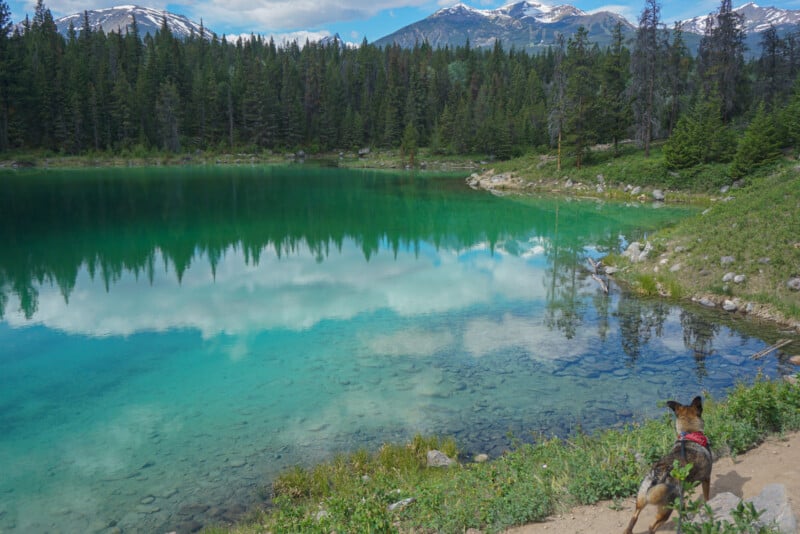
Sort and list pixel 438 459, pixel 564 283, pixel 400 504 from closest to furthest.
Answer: pixel 400 504, pixel 438 459, pixel 564 283

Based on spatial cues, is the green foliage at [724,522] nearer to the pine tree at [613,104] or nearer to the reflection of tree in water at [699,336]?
the reflection of tree in water at [699,336]

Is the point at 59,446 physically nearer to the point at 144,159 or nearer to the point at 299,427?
the point at 299,427

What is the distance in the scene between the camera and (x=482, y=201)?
48094 millimetres

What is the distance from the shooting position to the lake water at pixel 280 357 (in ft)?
31.7

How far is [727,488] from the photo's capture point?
6430 mm

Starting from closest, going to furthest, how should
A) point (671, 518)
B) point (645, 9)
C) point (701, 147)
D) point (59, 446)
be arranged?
point (671, 518) < point (59, 446) < point (701, 147) < point (645, 9)

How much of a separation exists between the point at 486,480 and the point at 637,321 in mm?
11430

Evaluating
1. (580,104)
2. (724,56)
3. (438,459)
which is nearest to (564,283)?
(438,459)

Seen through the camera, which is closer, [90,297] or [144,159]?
[90,297]

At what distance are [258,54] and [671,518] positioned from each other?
159 m

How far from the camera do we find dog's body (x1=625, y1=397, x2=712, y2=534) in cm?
521

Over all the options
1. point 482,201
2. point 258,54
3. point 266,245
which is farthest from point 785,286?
point 258,54

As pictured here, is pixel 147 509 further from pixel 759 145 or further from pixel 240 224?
pixel 759 145

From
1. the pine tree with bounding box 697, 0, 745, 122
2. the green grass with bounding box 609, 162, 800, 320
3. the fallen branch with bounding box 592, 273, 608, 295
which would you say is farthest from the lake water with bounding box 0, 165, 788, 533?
the pine tree with bounding box 697, 0, 745, 122
